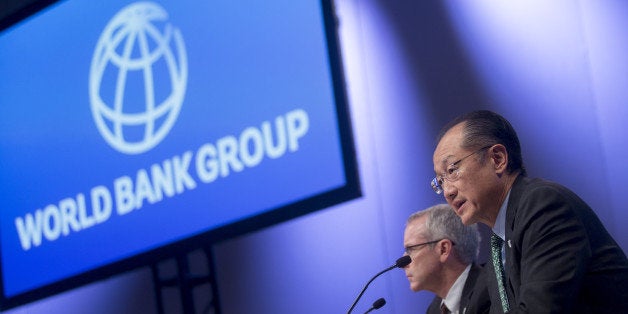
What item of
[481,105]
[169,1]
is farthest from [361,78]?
[169,1]

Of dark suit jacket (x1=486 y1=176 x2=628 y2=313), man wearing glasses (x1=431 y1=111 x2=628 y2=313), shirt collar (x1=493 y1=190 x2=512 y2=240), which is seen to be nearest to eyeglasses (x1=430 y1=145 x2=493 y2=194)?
man wearing glasses (x1=431 y1=111 x2=628 y2=313)

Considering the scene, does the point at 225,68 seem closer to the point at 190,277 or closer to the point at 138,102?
the point at 138,102

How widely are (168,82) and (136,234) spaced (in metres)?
0.62

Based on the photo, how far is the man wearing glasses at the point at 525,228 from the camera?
2.05 meters

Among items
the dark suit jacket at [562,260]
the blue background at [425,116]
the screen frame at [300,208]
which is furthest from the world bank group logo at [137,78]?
the dark suit jacket at [562,260]

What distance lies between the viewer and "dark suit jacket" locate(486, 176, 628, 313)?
2031 millimetres

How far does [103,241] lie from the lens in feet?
13.1

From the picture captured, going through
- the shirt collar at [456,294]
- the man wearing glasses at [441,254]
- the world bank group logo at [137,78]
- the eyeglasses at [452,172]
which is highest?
the world bank group logo at [137,78]

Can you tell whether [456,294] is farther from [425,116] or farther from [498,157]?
[498,157]

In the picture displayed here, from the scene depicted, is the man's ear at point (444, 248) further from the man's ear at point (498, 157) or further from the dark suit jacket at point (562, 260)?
the dark suit jacket at point (562, 260)

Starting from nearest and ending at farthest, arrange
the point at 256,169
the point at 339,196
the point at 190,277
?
the point at 339,196 < the point at 256,169 < the point at 190,277

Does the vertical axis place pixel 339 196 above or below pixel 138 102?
below

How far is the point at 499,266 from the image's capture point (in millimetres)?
2312

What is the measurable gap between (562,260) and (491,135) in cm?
43
